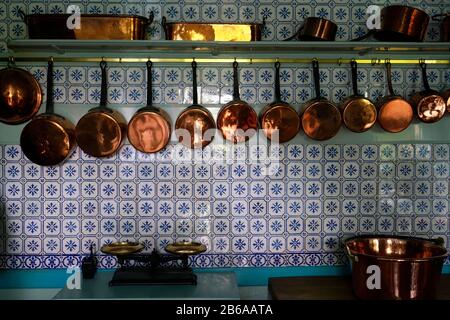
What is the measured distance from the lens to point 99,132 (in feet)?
6.98

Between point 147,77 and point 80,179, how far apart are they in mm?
511

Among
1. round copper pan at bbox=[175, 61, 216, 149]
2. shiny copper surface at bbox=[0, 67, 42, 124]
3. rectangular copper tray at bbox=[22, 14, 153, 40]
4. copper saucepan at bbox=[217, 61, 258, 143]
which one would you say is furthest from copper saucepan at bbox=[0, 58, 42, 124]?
copper saucepan at bbox=[217, 61, 258, 143]

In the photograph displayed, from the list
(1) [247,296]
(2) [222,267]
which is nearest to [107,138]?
(2) [222,267]

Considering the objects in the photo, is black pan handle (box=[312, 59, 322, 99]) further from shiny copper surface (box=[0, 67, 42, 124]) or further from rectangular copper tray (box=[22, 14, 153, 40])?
shiny copper surface (box=[0, 67, 42, 124])

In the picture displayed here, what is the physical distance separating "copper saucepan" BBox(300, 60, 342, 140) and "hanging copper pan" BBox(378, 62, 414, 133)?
185 mm

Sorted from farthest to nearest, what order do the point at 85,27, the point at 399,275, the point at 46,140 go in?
1. the point at 46,140
2. the point at 85,27
3. the point at 399,275

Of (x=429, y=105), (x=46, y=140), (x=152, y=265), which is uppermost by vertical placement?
(x=429, y=105)

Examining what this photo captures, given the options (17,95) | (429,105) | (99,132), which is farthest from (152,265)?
(429,105)

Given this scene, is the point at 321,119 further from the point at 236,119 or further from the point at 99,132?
the point at 99,132

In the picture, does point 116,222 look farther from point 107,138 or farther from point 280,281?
point 280,281

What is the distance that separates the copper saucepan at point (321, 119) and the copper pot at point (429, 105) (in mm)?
337

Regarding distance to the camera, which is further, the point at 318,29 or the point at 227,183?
the point at 227,183

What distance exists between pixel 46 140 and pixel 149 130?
16.6 inches

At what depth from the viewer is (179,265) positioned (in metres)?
2.16
